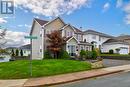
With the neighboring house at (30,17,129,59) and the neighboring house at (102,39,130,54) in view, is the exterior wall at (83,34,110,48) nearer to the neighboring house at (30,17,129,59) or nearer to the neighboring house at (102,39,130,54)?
the neighboring house at (102,39,130,54)

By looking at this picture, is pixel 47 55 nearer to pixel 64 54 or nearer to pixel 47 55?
pixel 47 55

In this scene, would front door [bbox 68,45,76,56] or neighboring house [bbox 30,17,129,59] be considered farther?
front door [bbox 68,45,76,56]

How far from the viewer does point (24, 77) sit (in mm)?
17266

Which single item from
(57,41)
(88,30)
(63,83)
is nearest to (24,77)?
(63,83)

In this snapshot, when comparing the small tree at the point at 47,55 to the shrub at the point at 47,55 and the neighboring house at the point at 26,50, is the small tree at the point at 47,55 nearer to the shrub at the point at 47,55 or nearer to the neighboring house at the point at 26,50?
the shrub at the point at 47,55

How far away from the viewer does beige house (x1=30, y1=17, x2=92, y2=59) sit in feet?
143

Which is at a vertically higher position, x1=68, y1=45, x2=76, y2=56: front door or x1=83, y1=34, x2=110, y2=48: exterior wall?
x1=83, y1=34, x2=110, y2=48: exterior wall

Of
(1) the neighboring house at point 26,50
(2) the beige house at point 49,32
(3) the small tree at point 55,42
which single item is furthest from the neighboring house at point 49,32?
(1) the neighboring house at point 26,50

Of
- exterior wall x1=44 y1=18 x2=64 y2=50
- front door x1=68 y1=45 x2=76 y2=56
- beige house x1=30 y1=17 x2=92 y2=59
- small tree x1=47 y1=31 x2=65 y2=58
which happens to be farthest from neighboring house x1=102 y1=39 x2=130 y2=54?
small tree x1=47 y1=31 x2=65 y2=58

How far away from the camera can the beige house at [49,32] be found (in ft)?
143

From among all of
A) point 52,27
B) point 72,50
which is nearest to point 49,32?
point 52,27

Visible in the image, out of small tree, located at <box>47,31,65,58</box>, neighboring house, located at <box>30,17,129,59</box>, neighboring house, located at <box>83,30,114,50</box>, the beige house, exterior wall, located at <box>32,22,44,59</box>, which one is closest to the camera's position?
small tree, located at <box>47,31,65,58</box>

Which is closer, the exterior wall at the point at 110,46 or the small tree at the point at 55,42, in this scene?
the small tree at the point at 55,42

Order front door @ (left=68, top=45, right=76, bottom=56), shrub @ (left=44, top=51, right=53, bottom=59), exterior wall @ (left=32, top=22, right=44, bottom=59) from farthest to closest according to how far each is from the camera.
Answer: front door @ (left=68, top=45, right=76, bottom=56), exterior wall @ (left=32, top=22, right=44, bottom=59), shrub @ (left=44, top=51, right=53, bottom=59)
